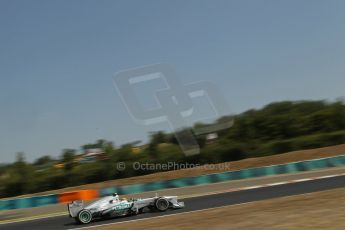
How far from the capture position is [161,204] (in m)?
15.5

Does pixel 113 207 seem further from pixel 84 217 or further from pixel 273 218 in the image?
pixel 273 218

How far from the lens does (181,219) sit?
505 inches

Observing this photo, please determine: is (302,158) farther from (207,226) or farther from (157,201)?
(207,226)

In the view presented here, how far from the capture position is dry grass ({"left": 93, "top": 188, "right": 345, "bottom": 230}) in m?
9.52

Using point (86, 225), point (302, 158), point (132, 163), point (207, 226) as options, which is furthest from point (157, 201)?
point (132, 163)

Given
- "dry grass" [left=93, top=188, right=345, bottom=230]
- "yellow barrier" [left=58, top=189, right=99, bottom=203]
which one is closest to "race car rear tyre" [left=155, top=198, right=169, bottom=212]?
"dry grass" [left=93, top=188, right=345, bottom=230]

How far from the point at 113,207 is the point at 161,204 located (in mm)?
1627

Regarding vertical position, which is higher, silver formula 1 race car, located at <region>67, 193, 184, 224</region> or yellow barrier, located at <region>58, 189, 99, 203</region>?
yellow barrier, located at <region>58, 189, 99, 203</region>

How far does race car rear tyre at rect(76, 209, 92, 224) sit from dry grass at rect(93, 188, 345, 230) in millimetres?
1800

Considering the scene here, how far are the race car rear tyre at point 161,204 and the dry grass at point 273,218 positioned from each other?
1506 millimetres

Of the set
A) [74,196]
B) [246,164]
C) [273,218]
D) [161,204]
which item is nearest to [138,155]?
[246,164]

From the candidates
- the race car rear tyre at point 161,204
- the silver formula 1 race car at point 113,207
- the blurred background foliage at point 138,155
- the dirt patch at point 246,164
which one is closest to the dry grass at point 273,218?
the race car rear tyre at point 161,204

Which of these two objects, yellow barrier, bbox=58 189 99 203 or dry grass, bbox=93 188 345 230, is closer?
dry grass, bbox=93 188 345 230

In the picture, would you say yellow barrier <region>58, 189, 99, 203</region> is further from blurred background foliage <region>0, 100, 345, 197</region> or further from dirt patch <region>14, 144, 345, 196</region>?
blurred background foliage <region>0, 100, 345, 197</region>
